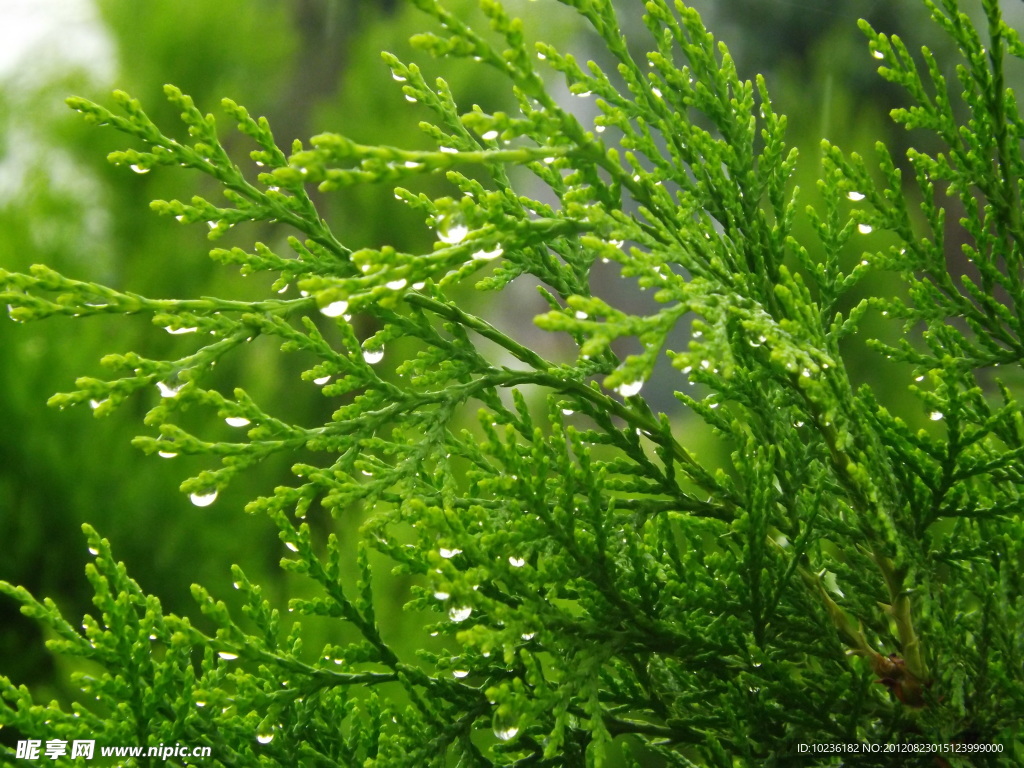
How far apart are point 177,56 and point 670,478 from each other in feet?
13.2

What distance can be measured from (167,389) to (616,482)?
60cm

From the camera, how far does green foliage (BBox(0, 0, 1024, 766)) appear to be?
105 centimetres

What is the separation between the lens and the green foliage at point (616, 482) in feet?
3.43

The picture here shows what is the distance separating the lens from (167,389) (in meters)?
A: 1.11

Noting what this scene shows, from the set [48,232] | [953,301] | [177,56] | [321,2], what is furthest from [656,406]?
[953,301]

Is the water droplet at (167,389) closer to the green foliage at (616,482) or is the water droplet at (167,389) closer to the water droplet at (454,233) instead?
the green foliage at (616,482)

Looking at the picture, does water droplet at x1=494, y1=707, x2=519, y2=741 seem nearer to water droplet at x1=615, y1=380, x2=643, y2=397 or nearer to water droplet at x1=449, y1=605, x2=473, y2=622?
water droplet at x1=449, y1=605, x2=473, y2=622

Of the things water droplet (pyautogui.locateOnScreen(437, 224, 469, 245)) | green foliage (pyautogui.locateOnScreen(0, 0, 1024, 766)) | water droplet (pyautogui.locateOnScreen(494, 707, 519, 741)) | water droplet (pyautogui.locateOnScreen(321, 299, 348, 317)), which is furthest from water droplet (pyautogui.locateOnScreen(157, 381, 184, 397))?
water droplet (pyautogui.locateOnScreen(494, 707, 519, 741))

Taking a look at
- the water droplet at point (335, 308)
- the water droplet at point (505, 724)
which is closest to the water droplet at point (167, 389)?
the water droplet at point (335, 308)

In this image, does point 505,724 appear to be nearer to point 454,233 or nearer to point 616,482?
point 616,482

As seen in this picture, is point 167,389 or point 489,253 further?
point 167,389

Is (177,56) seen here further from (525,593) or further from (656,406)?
(656,406)

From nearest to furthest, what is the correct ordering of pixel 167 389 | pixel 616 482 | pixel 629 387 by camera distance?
pixel 629 387
pixel 167 389
pixel 616 482

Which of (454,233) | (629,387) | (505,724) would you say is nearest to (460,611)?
(505,724)
